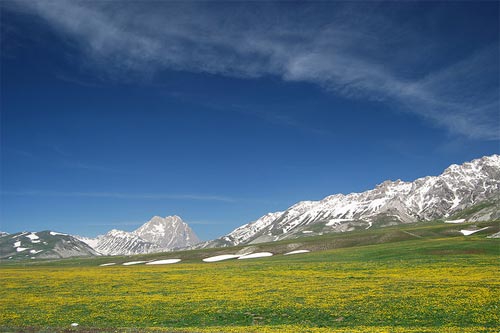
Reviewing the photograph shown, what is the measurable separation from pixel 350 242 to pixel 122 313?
13396 cm

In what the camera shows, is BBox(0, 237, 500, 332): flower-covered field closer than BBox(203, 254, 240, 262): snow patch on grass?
Yes

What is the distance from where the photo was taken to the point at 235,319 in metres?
38.5

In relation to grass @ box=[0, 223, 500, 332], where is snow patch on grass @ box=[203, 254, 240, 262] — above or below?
above

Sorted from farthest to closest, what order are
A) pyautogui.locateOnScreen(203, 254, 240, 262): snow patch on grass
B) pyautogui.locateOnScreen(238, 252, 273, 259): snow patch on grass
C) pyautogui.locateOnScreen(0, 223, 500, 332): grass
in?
1. pyautogui.locateOnScreen(203, 254, 240, 262): snow patch on grass
2. pyautogui.locateOnScreen(238, 252, 273, 259): snow patch on grass
3. pyautogui.locateOnScreen(0, 223, 500, 332): grass

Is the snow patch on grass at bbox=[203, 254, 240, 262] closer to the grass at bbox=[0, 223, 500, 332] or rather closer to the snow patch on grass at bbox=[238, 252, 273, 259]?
the snow patch on grass at bbox=[238, 252, 273, 259]

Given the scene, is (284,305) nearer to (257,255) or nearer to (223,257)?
(257,255)

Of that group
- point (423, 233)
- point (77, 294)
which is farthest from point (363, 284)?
point (423, 233)

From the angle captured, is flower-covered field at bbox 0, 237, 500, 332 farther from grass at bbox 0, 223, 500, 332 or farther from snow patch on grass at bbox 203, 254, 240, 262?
snow patch on grass at bbox 203, 254, 240, 262

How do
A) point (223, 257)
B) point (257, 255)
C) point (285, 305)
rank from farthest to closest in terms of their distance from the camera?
1. point (223, 257)
2. point (257, 255)
3. point (285, 305)

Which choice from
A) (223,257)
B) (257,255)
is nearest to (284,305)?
(257,255)

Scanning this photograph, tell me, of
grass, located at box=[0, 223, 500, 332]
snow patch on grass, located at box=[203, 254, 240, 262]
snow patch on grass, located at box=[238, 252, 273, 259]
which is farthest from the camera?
snow patch on grass, located at box=[203, 254, 240, 262]

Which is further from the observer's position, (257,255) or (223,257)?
(223,257)

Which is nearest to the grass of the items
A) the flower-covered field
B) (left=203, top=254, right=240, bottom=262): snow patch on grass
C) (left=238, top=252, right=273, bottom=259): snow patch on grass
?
the flower-covered field

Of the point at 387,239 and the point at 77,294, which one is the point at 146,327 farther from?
the point at 387,239
